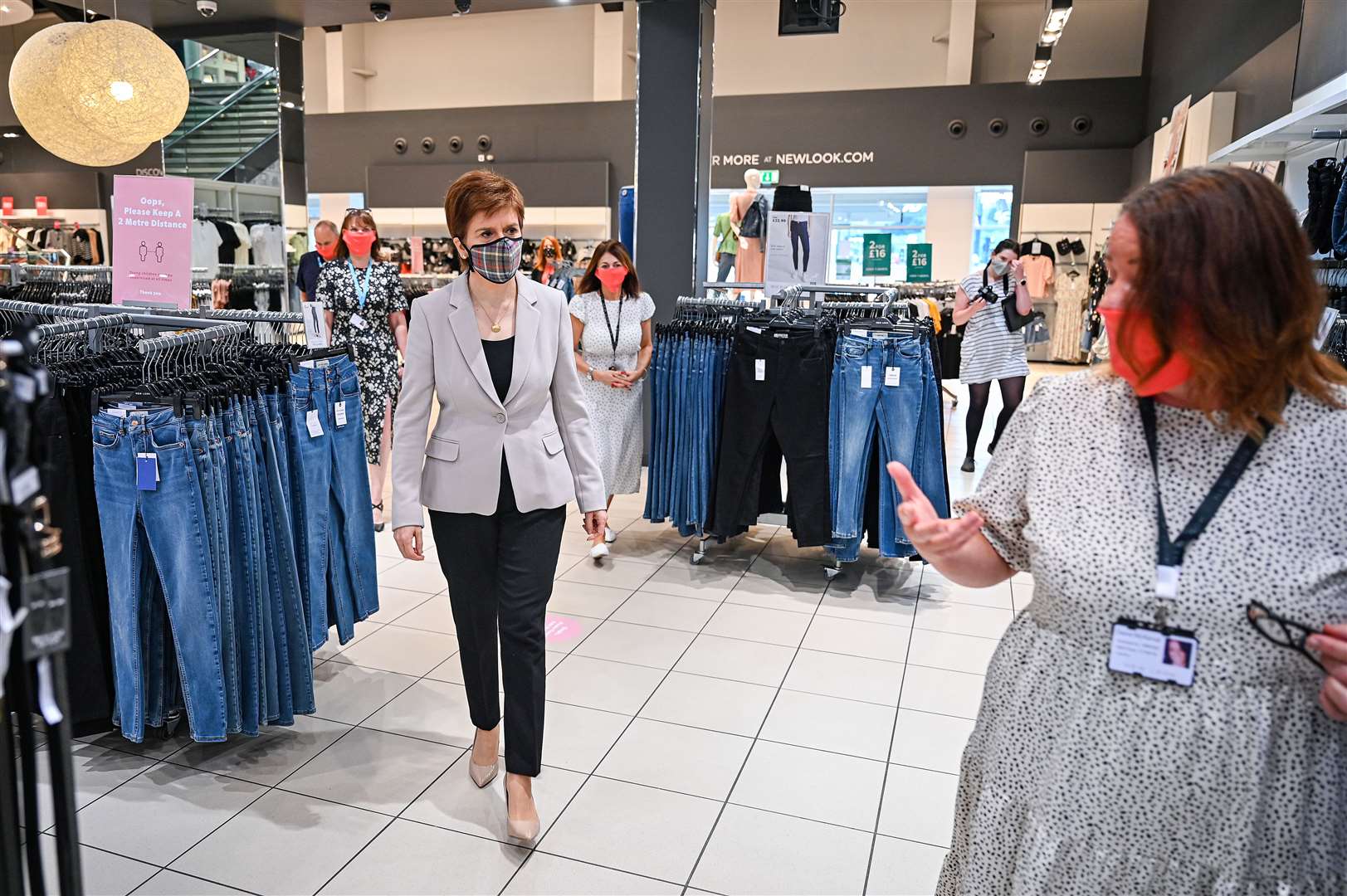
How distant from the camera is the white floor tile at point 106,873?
2129 millimetres

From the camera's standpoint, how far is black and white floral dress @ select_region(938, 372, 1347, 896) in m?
1.10

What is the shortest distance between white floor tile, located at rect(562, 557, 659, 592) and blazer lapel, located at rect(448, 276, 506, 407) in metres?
2.22

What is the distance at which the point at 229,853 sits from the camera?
89.5 inches

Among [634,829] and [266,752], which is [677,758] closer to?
[634,829]

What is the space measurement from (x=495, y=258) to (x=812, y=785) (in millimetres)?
1736

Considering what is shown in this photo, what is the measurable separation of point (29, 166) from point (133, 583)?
16365 millimetres

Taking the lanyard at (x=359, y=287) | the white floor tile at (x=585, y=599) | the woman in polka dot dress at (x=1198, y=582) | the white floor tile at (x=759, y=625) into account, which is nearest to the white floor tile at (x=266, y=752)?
the white floor tile at (x=585, y=599)

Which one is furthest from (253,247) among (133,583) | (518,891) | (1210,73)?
(1210,73)

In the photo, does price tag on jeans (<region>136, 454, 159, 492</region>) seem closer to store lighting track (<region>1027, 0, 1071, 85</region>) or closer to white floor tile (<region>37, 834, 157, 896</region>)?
white floor tile (<region>37, 834, 157, 896</region>)

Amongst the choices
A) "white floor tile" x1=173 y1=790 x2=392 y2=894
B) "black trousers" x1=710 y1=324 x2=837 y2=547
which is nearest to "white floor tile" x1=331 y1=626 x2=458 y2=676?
"white floor tile" x1=173 y1=790 x2=392 y2=894

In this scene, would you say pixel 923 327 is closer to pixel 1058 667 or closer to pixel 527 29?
pixel 1058 667

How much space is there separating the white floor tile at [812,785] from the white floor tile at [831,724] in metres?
0.05

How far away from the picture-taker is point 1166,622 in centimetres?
113

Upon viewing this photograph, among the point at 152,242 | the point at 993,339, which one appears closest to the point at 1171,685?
the point at 152,242
